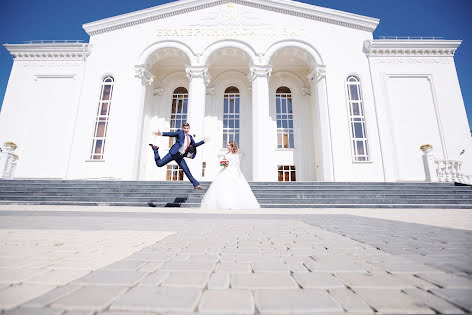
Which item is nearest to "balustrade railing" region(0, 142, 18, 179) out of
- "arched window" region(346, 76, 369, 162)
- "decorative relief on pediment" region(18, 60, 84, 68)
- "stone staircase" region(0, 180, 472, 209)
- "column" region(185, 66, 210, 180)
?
"stone staircase" region(0, 180, 472, 209)

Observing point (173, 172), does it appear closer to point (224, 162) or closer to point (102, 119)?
point (102, 119)

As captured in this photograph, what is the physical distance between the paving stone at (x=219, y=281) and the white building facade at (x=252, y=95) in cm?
1037

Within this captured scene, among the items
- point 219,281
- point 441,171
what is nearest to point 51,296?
point 219,281

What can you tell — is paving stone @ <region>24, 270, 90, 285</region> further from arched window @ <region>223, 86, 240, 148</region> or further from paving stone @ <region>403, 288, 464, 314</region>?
arched window @ <region>223, 86, 240, 148</region>

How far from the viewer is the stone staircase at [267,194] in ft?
21.7

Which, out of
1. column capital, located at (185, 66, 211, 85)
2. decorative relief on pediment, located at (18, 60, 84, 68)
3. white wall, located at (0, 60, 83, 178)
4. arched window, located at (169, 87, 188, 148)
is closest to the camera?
white wall, located at (0, 60, 83, 178)

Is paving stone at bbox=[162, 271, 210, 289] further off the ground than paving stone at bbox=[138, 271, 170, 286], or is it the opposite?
paving stone at bbox=[138, 271, 170, 286]

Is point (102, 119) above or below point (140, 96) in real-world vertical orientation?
below

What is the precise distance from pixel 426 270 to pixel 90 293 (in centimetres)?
149

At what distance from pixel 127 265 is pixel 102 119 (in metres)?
13.8

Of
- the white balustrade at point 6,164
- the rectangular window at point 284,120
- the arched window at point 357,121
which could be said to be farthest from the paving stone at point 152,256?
the rectangular window at point 284,120

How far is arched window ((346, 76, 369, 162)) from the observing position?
11.9 m

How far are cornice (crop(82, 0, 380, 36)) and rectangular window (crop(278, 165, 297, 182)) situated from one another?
956cm

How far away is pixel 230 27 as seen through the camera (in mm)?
13680
